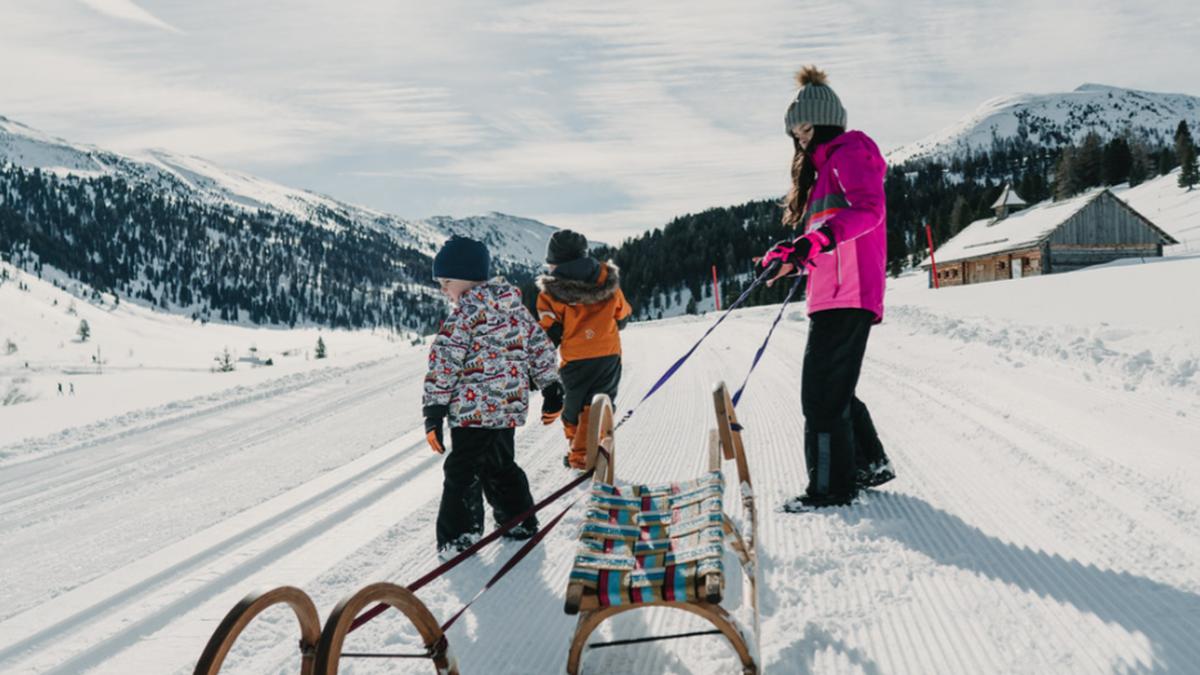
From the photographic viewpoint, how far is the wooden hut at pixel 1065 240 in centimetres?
3494

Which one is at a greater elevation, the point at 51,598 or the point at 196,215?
the point at 196,215

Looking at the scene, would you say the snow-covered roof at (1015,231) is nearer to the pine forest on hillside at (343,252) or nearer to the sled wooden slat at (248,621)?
the pine forest on hillside at (343,252)

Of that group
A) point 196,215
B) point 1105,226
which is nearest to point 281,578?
point 1105,226

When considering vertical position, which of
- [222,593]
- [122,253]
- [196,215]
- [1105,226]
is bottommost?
[222,593]

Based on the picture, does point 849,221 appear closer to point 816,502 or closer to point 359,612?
point 816,502

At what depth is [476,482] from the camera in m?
3.87

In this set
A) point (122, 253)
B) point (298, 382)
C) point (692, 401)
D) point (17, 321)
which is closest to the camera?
point (692, 401)

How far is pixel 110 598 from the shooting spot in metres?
3.56

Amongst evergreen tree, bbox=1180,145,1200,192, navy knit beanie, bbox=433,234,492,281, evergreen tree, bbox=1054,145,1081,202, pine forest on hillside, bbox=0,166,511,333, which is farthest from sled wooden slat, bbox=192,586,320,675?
pine forest on hillside, bbox=0,166,511,333

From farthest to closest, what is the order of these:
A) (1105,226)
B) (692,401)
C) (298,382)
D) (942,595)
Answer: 1. (1105,226)
2. (298,382)
3. (692,401)
4. (942,595)

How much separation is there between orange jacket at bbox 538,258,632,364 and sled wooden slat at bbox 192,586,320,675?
3660 mm

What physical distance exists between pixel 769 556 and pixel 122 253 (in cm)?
16717

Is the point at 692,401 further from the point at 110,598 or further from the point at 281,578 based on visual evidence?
the point at 110,598

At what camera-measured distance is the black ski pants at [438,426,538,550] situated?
12.4ft
